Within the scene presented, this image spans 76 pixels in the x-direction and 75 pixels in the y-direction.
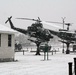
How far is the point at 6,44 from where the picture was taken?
26125 mm

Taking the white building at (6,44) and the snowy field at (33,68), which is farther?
the white building at (6,44)

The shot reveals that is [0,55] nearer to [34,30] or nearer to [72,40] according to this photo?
[34,30]

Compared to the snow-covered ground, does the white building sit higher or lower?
higher

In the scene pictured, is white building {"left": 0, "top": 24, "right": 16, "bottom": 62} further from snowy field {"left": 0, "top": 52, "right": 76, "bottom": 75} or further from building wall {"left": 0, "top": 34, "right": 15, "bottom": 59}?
snowy field {"left": 0, "top": 52, "right": 76, "bottom": 75}

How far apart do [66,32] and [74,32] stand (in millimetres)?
2122

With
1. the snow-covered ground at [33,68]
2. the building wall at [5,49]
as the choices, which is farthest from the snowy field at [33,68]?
the building wall at [5,49]

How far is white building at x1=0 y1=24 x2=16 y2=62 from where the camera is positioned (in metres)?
25.6

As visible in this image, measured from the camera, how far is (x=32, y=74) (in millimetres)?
14641

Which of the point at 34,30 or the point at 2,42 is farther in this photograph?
the point at 34,30

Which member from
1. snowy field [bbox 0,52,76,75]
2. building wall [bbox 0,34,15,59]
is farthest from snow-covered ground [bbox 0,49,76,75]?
building wall [bbox 0,34,15,59]

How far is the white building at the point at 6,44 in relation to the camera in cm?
2561

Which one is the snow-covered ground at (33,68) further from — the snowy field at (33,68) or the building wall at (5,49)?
the building wall at (5,49)

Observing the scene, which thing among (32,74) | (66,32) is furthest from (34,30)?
(32,74)

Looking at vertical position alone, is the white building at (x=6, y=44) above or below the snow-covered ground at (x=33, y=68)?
above
